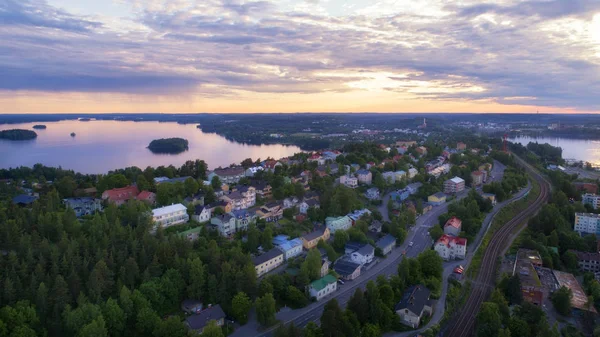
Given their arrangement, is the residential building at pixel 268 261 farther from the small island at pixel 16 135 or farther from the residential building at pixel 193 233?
the small island at pixel 16 135

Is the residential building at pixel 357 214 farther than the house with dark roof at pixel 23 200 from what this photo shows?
Yes

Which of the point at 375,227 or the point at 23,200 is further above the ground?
the point at 23,200

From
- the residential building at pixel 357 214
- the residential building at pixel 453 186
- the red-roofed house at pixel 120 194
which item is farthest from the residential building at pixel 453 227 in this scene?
the red-roofed house at pixel 120 194

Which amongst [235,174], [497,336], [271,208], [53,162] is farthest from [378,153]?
[53,162]

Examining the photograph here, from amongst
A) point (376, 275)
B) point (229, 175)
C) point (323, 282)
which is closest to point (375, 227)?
point (376, 275)

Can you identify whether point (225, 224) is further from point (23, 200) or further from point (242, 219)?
point (23, 200)

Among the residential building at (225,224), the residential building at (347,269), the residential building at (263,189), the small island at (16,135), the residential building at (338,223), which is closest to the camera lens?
the residential building at (347,269)

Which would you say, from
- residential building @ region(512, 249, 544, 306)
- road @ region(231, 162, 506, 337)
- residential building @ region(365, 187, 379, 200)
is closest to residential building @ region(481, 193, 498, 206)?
road @ region(231, 162, 506, 337)
